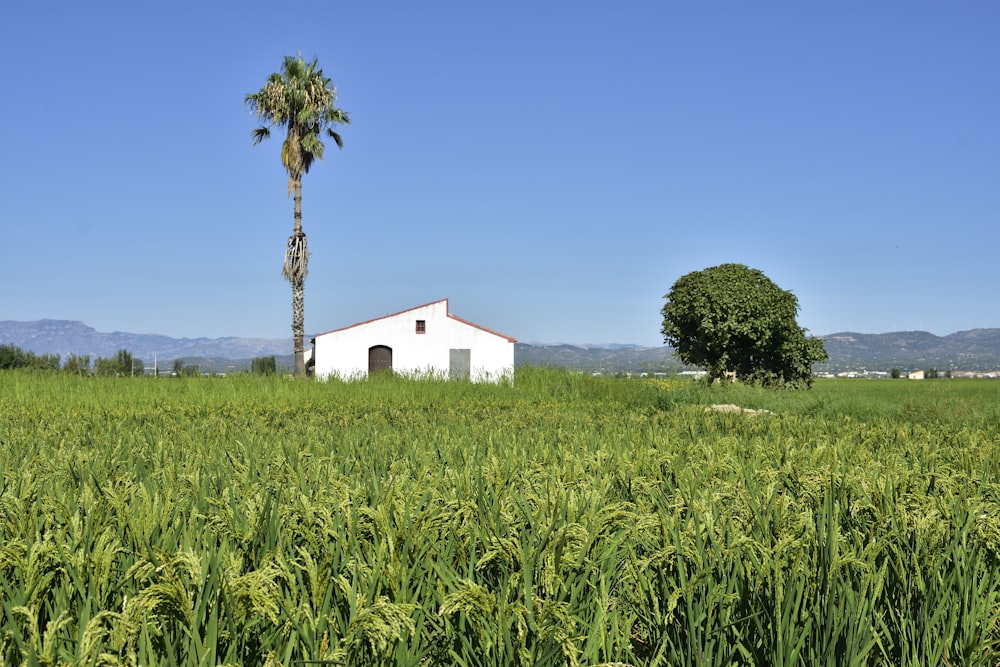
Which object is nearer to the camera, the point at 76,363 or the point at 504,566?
the point at 504,566

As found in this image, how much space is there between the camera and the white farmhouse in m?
Result: 47.1

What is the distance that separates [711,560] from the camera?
2.63 meters

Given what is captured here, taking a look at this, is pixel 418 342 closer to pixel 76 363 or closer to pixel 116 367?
pixel 116 367

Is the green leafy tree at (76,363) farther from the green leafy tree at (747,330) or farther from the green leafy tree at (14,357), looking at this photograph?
the green leafy tree at (747,330)

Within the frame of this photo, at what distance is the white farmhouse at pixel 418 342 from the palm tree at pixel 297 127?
6.56 metres

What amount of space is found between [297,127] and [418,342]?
47.9ft

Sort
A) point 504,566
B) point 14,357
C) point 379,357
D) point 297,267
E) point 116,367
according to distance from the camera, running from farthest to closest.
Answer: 1. point 14,357
2. point 379,357
3. point 297,267
4. point 116,367
5. point 504,566

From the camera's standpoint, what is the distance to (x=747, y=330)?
133 feet

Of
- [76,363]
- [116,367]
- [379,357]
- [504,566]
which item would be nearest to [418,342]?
[379,357]

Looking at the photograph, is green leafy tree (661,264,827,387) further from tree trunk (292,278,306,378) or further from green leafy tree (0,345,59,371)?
green leafy tree (0,345,59,371)

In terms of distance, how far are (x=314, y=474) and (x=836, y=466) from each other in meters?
3.35

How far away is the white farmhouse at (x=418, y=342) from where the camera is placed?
155ft

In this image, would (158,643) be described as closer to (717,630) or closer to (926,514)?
(717,630)

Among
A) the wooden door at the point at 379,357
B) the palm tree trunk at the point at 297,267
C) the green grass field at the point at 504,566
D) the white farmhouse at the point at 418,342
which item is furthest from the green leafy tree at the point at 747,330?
the green grass field at the point at 504,566
